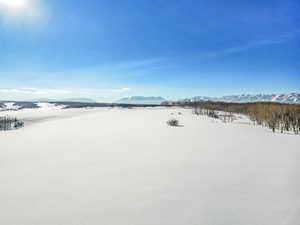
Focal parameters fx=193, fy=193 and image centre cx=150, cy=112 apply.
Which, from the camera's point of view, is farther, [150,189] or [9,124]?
[9,124]

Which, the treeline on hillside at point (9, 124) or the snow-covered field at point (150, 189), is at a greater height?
the snow-covered field at point (150, 189)

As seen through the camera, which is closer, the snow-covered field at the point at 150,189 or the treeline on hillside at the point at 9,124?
the snow-covered field at the point at 150,189

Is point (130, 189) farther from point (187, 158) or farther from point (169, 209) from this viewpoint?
point (187, 158)

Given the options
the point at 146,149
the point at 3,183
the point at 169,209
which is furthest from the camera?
the point at 146,149

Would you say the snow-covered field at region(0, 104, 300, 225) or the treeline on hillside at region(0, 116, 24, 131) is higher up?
the snow-covered field at region(0, 104, 300, 225)

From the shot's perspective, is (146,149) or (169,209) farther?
(146,149)

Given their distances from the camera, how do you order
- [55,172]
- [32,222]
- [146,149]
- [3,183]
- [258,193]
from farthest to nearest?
[146,149], [55,172], [3,183], [258,193], [32,222]

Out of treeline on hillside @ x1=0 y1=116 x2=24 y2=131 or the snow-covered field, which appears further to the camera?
treeline on hillside @ x1=0 y1=116 x2=24 y2=131

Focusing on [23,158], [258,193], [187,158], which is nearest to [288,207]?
[258,193]

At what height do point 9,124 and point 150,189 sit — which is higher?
point 150,189

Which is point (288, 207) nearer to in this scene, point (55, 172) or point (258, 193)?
point (258, 193)
